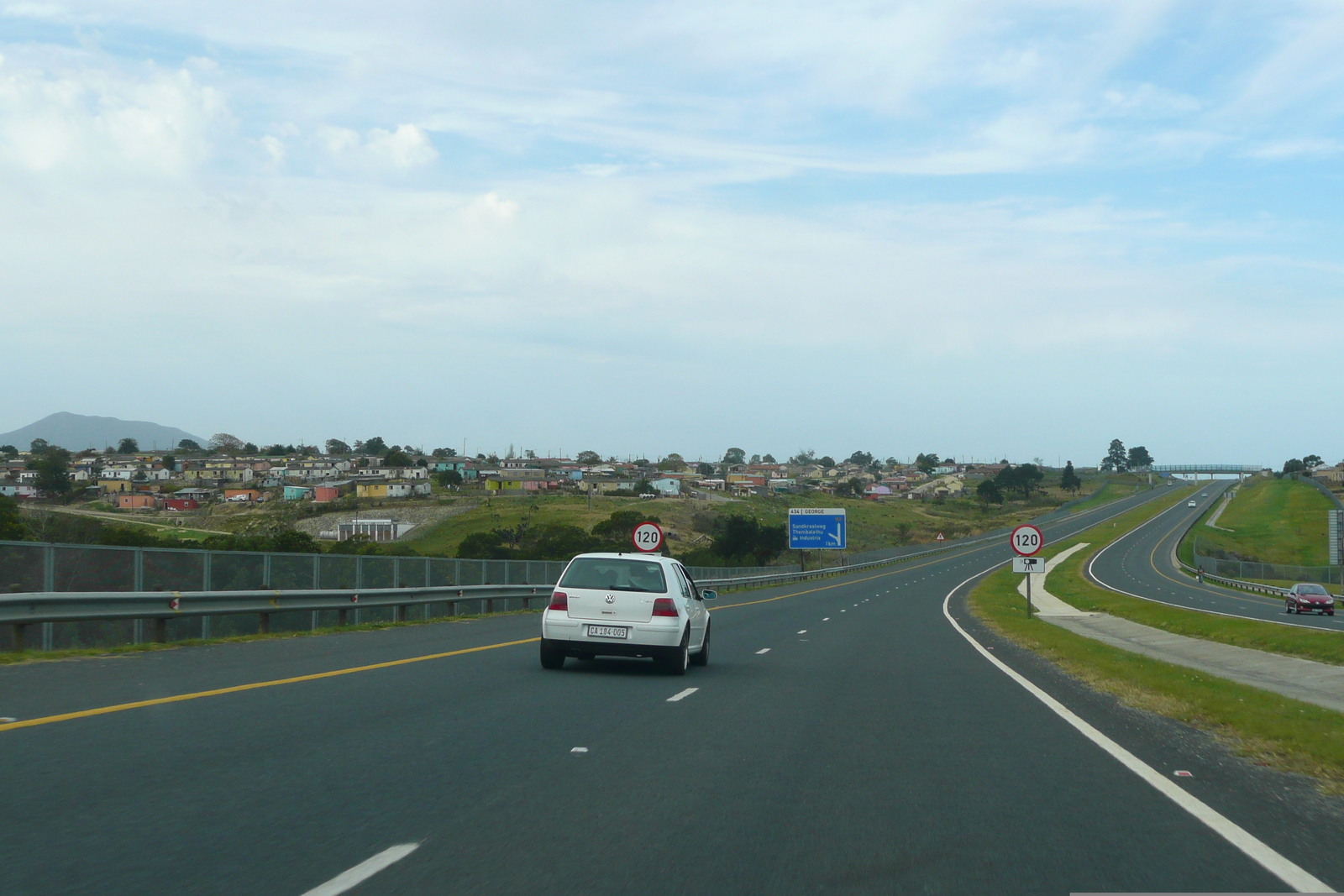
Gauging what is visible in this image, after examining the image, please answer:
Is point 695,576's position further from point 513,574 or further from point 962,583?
point 962,583

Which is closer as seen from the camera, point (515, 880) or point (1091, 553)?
point (515, 880)

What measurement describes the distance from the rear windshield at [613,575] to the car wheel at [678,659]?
813 millimetres

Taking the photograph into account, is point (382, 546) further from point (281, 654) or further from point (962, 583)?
point (281, 654)

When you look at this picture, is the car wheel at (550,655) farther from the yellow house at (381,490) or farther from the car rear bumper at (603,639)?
the yellow house at (381,490)

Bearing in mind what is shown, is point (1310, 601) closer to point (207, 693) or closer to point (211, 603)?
point (211, 603)

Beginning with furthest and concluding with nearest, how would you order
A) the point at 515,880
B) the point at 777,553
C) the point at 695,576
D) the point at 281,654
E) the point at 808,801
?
the point at 777,553 → the point at 695,576 → the point at 281,654 → the point at 808,801 → the point at 515,880

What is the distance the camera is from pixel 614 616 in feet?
53.7

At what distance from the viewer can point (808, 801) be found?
8.02 metres

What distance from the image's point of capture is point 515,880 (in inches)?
230

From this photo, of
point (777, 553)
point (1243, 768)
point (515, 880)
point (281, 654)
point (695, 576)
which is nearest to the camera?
point (515, 880)

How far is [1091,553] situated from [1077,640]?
9252cm

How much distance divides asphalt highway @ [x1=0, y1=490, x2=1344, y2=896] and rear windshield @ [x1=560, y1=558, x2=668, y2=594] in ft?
4.62

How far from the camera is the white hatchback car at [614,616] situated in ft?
53.6

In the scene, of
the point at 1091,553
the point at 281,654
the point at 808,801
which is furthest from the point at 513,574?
the point at 1091,553
